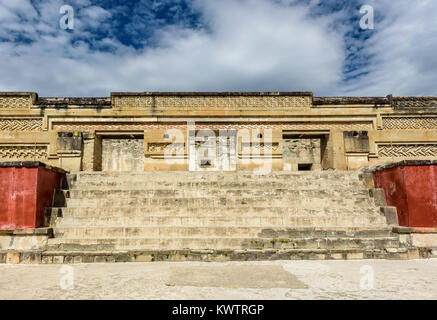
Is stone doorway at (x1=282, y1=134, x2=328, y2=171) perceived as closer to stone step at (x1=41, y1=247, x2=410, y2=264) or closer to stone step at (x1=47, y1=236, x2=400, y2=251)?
stone step at (x1=47, y1=236, x2=400, y2=251)

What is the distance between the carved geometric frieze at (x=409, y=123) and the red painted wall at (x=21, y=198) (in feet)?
29.9

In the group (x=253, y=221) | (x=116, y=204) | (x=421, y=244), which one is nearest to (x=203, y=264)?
(x=253, y=221)

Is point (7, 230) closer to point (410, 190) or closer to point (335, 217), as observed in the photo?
point (335, 217)

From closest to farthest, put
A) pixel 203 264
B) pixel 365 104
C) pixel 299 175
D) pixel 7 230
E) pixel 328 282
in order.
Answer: pixel 328 282
pixel 203 264
pixel 7 230
pixel 299 175
pixel 365 104

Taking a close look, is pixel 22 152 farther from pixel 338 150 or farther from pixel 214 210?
pixel 338 150

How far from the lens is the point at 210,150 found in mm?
10820

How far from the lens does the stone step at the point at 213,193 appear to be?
580 centimetres

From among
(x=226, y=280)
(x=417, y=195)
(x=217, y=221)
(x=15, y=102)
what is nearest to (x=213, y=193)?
(x=217, y=221)

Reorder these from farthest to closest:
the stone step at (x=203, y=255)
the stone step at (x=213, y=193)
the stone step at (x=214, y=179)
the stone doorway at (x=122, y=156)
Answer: the stone doorway at (x=122, y=156) → the stone step at (x=214, y=179) → the stone step at (x=213, y=193) → the stone step at (x=203, y=255)

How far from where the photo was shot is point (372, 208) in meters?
5.48

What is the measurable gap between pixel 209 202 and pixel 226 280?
8.27ft

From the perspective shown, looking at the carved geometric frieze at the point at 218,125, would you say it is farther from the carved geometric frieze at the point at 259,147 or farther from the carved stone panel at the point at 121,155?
the carved stone panel at the point at 121,155

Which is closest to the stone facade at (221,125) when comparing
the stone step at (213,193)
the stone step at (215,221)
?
the stone step at (213,193)

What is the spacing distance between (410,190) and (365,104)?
5.20 m
